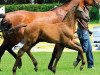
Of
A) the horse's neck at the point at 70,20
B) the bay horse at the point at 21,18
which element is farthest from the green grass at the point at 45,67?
the horse's neck at the point at 70,20

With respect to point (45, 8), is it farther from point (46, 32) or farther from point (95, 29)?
point (46, 32)

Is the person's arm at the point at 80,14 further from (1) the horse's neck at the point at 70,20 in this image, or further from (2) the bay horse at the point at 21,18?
(2) the bay horse at the point at 21,18

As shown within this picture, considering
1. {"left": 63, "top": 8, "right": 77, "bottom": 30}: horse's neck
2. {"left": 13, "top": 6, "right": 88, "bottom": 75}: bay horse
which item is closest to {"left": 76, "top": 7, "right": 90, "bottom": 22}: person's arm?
{"left": 63, "top": 8, "right": 77, "bottom": 30}: horse's neck

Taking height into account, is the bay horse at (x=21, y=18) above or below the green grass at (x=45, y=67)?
above

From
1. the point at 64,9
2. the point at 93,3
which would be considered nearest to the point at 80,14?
the point at 64,9

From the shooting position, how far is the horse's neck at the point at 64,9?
15522mm

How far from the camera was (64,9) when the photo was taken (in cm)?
1581

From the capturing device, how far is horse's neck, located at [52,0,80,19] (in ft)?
50.9

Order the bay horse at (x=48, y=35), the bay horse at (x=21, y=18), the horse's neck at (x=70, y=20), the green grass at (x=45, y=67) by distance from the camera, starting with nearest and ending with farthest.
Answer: the bay horse at (x=48, y=35) < the horse's neck at (x=70, y=20) < the green grass at (x=45, y=67) < the bay horse at (x=21, y=18)

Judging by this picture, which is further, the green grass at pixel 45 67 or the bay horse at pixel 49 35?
the green grass at pixel 45 67

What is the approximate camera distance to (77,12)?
14188 mm

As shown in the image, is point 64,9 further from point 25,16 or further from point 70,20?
point 70,20

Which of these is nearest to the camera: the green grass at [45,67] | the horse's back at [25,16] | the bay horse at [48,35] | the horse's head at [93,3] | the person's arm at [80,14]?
the bay horse at [48,35]

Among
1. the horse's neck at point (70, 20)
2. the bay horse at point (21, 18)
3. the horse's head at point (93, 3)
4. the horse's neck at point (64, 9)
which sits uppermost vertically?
the horse's neck at point (70, 20)
